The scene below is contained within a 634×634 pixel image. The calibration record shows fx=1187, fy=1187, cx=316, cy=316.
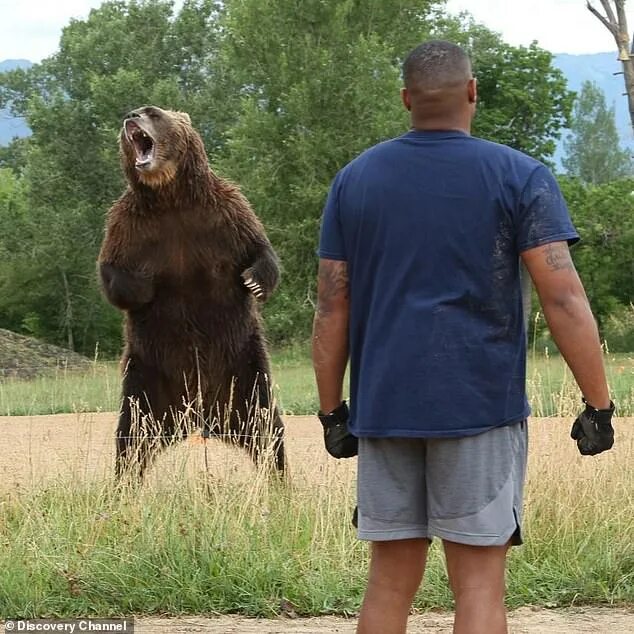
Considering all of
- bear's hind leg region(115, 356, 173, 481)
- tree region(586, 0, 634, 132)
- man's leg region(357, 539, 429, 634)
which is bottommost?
man's leg region(357, 539, 429, 634)

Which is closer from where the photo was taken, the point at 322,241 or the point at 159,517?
the point at 322,241

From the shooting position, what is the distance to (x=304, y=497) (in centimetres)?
648

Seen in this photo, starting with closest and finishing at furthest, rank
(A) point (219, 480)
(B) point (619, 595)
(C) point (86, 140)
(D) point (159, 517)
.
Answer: (B) point (619, 595) → (D) point (159, 517) → (A) point (219, 480) → (C) point (86, 140)

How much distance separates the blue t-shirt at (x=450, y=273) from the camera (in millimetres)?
3490

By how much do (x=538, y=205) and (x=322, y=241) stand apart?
0.72 meters

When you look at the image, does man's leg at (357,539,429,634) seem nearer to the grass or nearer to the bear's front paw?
the grass

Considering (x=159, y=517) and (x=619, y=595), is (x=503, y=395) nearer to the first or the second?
(x=619, y=595)

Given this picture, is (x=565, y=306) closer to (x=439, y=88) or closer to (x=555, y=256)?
(x=555, y=256)

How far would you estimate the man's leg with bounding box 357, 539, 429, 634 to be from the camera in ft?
12.0

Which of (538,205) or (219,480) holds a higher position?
(538,205)

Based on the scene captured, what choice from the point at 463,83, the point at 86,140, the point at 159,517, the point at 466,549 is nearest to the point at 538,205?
the point at 463,83

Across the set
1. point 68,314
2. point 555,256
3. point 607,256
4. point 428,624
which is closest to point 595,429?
point 555,256

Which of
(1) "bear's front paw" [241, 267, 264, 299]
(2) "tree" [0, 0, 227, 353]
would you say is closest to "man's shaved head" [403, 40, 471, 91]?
(1) "bear's front paw" [241, 267, 264, 299]

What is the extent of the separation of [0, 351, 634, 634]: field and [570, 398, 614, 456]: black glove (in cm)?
166
